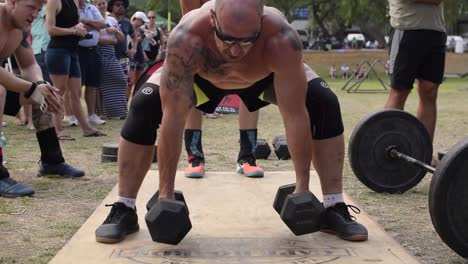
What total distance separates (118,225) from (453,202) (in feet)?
5.05

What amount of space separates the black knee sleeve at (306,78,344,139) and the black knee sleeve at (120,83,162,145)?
2.45ft

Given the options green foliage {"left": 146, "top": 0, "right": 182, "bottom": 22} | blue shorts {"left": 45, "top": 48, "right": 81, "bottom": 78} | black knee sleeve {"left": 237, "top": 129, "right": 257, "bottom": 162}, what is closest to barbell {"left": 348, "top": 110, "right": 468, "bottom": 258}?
black knee sleeve {"left": 237, "top": 129, "right": 257, "bottom": 162}

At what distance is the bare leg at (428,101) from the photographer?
499 cm

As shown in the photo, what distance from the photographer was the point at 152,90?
3188mm

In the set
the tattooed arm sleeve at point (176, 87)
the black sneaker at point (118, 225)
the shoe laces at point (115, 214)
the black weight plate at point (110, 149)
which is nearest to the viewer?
the tattooed arm sleeve at point (176, 87)

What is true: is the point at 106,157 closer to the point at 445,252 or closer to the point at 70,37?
the point at 70,37

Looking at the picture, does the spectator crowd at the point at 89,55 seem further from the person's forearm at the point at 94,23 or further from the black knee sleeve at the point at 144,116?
the black knee sleeve at the point at 144,116

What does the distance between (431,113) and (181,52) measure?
2.88 meters

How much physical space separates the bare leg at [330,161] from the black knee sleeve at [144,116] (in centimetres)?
81

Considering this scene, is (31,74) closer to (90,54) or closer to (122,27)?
(90,54)

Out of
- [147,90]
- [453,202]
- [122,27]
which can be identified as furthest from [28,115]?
[453,202]

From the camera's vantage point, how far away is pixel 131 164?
3223mm

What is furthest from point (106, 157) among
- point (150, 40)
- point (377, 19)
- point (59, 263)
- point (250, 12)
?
point (377, 19)

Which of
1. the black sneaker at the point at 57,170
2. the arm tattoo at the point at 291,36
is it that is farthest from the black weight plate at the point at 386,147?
the black sneaker at the point at 57,170
